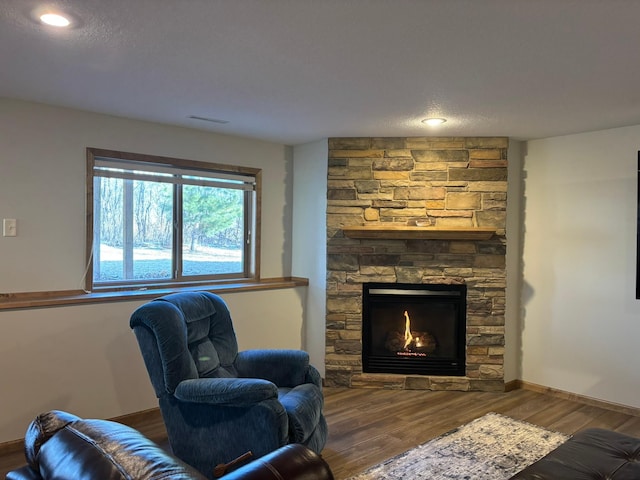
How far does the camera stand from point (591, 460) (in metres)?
1.90

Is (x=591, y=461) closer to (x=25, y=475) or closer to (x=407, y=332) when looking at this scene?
(x=25, y=475)

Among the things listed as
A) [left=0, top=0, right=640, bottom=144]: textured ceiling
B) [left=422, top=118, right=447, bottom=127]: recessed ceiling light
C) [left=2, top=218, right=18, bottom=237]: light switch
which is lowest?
[left=2, top=218, right=18, bottom=237]: light switch

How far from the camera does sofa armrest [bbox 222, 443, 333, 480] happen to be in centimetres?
99

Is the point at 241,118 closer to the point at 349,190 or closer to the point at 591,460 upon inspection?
the point at 349,190

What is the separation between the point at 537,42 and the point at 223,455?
8.07 feet

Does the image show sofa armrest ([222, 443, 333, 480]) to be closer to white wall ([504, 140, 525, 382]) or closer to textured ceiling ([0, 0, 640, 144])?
textured ceiling ([0, 0, 640, 144])

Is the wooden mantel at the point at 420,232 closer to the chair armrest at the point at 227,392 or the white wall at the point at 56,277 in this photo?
the white wall at the point at 56,277

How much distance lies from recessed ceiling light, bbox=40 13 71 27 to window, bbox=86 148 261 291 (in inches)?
62.9

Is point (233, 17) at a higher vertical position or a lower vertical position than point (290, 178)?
higher

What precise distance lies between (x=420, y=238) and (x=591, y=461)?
2.28 meters

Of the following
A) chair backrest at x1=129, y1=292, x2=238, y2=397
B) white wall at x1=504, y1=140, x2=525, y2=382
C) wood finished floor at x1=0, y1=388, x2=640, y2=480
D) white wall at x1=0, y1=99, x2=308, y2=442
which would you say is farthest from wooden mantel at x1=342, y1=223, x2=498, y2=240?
white wall at x1=0, y1=99, x2=308, y2=442

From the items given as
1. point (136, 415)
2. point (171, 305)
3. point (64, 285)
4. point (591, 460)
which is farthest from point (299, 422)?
point (64, 285)

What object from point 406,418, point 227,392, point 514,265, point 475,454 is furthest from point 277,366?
point 514,265

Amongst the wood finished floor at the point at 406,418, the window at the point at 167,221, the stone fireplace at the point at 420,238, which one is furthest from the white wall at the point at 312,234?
the wood finished floor at the point at 406,418
